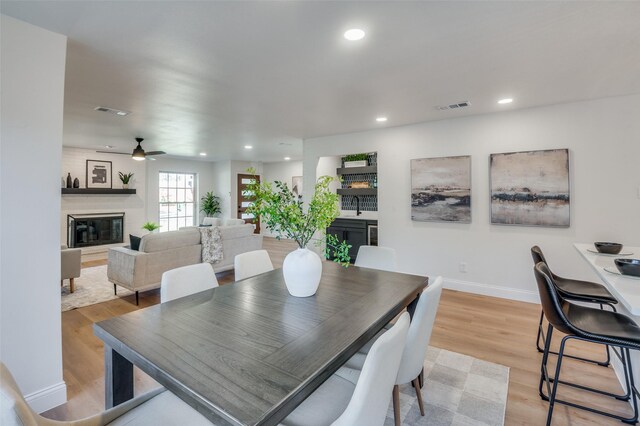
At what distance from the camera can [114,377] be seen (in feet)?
4.45

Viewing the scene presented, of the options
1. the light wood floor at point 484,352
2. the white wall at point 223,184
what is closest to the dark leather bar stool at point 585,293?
the light wood floor at point 484,352

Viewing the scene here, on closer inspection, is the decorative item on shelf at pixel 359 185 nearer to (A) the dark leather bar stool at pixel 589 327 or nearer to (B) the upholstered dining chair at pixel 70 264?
(A) the dark leather bar stool at pixel 589 327

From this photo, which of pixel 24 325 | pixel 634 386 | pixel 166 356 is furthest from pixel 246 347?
pixel 634 386

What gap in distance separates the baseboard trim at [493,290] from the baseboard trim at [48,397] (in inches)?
169

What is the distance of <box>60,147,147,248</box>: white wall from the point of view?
22.0 ft

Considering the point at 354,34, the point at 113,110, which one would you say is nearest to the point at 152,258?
the point at 113,110

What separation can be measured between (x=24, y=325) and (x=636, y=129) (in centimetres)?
568

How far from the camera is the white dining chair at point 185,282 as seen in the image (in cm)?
177

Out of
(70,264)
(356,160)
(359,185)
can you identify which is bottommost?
(70,264)

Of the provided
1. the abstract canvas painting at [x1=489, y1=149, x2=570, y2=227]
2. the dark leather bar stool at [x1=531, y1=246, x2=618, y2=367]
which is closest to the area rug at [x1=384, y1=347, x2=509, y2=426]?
the dark leather bar stool at [x1=531, y1=246, x2=618, y2=367]

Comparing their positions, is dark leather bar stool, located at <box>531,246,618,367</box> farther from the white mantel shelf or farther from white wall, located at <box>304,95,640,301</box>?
white wall, located at <box>304,95,640,301</box>

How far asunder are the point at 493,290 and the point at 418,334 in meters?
3.15

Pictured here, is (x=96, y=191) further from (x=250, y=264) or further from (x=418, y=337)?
(x=418, y=337)

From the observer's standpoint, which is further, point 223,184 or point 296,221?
point 223,184
